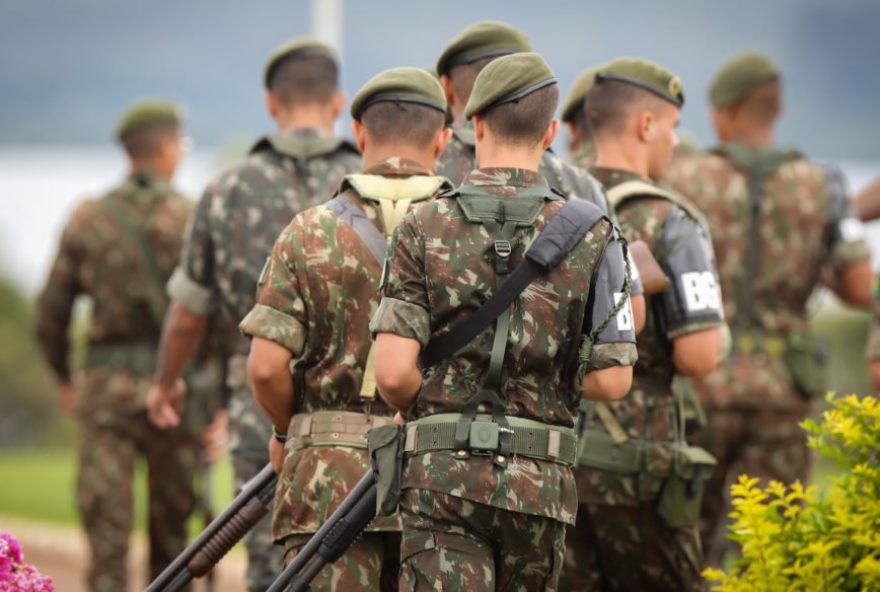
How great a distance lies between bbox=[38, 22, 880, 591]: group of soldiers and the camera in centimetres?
524

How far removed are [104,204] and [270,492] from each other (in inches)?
158

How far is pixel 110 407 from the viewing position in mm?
9836

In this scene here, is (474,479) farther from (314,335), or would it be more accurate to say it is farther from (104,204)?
(104,204)

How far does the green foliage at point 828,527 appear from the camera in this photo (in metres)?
5.18

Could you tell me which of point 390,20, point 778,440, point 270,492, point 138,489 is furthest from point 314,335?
point 390,20

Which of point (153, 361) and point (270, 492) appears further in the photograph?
point (153, 361)

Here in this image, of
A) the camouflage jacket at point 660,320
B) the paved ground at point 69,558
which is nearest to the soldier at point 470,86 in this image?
the camouflage jacket at point 660,320

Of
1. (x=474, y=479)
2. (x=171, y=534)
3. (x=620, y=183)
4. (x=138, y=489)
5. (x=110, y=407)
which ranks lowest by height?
(x=138, y=489)

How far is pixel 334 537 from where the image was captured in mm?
5637

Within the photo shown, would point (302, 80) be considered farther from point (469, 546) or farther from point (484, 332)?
point (469, 546)

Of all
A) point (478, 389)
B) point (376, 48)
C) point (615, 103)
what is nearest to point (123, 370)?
point (615, 103)

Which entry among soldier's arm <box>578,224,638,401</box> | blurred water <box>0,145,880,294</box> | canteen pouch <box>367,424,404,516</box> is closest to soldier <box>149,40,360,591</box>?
canteen pouch <box>367,424,404,516</box>

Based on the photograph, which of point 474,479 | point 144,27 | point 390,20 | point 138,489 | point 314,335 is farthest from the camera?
point 144,27

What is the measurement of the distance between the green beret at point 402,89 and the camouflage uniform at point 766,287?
132 inches
